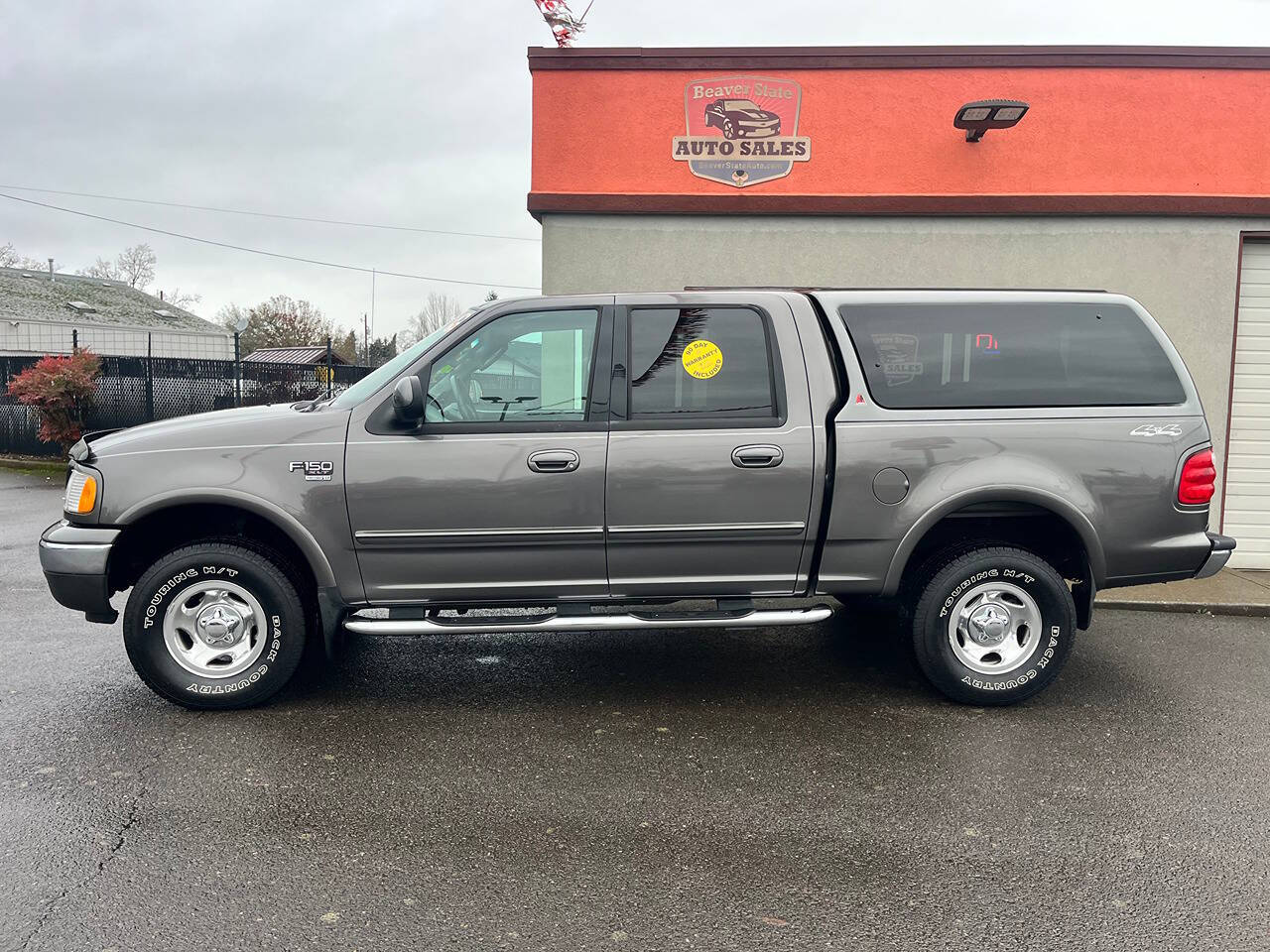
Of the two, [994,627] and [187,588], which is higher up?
[187,588]

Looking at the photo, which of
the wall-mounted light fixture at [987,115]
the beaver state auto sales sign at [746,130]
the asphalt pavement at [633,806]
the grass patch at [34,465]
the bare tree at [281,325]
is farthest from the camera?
the bare tree at [281,325]

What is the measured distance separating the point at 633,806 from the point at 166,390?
14.9m

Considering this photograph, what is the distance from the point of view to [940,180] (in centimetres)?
912

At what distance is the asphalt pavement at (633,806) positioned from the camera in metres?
2.98

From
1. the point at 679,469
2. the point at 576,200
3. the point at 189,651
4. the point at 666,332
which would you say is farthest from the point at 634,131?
the point at 189,651

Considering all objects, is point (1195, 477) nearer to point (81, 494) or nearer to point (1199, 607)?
point (1199, 607)

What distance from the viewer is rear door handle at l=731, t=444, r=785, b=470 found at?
4707 mm

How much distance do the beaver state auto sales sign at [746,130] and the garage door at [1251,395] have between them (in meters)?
4.29

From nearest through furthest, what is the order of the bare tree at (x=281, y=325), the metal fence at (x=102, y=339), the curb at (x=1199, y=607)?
the curb at (x=1199, y=607) < the metal fence at (x=102, y=339) < the bare tree at (x=281, y=325)

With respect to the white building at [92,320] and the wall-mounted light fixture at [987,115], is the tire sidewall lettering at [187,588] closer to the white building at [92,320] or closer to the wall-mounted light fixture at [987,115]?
the wall-mounted light fixture at [987,115]

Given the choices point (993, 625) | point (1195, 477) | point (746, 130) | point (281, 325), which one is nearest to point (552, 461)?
point (993, 625)

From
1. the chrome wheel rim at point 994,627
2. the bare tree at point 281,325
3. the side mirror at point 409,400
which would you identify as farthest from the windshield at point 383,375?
the bare tree at point 281,325

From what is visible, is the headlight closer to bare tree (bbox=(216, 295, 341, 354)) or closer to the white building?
the white building

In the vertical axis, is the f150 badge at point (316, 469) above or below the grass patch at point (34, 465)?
above
